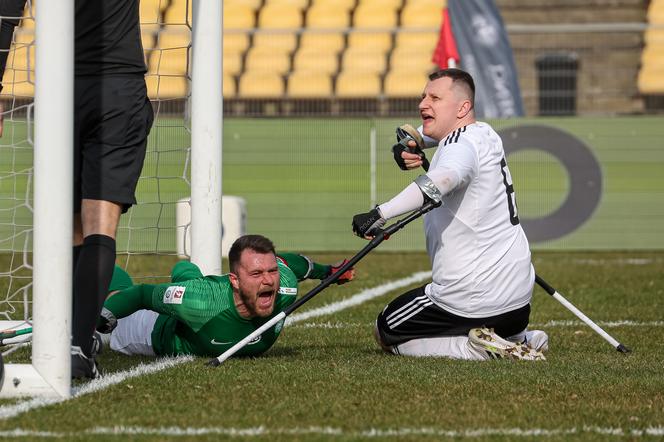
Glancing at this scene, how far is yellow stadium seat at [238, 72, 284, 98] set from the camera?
56.3ft

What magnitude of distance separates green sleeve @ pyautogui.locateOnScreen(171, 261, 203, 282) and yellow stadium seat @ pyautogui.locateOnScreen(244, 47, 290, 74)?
1068 cm

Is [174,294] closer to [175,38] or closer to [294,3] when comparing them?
[175,38]

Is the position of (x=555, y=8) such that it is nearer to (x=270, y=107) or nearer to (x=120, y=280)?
(x=270, y=107)

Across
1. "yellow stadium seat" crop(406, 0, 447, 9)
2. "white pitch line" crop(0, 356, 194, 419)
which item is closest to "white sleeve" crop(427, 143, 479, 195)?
"white pitch line" crop(0, 356, 194, 419)

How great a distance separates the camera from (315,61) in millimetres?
16906

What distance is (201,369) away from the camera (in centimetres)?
572

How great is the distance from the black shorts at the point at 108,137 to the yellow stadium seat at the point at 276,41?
11.1 meters

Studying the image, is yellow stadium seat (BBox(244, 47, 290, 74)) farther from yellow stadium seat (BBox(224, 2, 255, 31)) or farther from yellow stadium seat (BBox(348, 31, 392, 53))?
yellow stadium seat (BBox(224, 2, 255, 31))

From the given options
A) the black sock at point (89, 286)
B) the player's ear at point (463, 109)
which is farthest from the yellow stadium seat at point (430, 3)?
the black sock at point (89, 286)

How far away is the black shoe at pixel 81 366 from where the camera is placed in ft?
17.2

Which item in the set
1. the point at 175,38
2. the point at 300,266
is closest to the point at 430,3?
the point at 175,38

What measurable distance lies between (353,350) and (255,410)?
2131 mm

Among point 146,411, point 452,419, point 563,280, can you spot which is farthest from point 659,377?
point 563,280

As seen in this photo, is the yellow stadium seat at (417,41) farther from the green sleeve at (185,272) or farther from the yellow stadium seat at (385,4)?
the green sleeve at (185,272)
